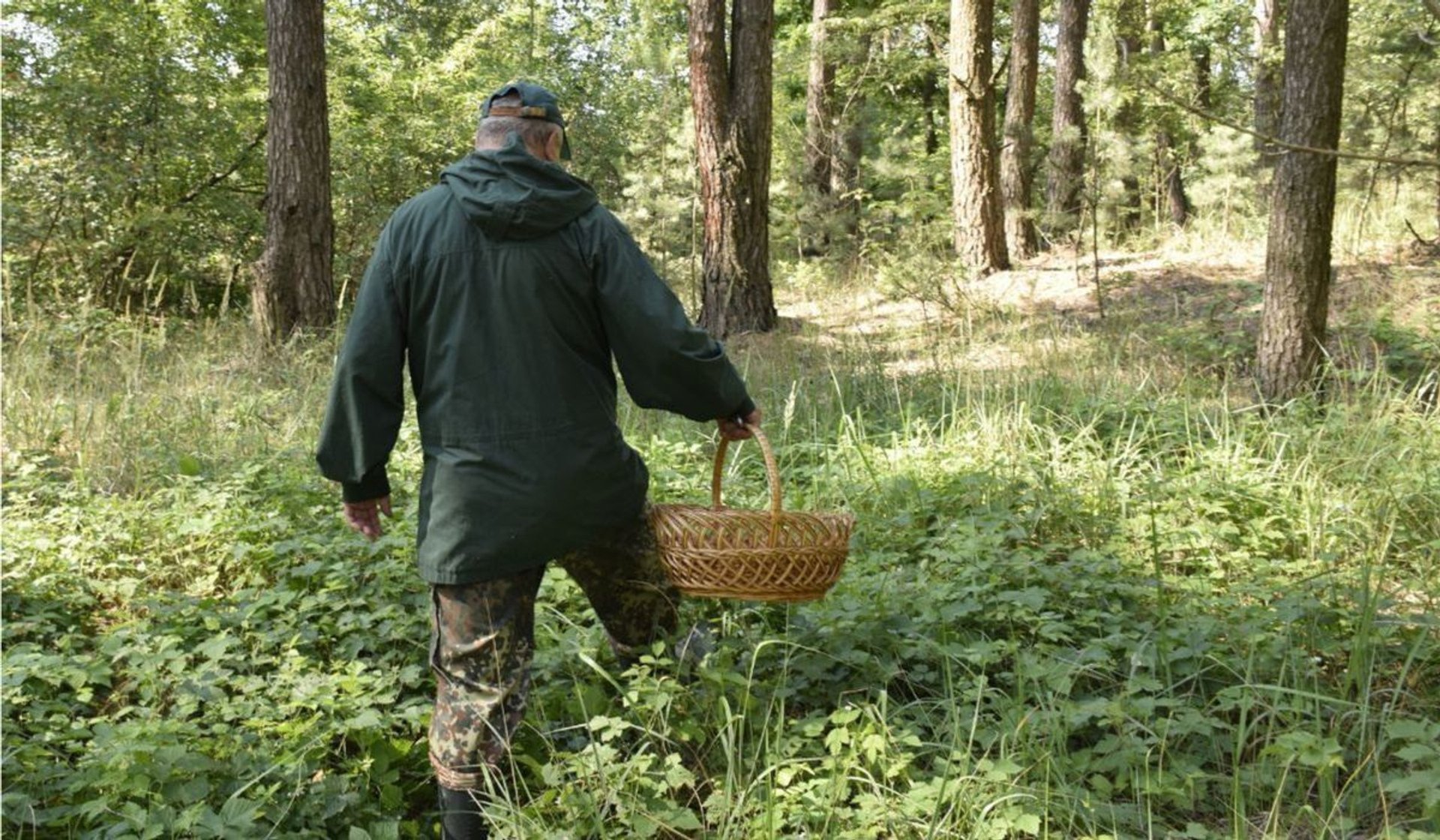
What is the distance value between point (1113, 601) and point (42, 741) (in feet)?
11.8

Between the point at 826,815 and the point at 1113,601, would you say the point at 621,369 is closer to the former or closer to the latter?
the point at 826,815

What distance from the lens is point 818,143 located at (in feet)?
60.3

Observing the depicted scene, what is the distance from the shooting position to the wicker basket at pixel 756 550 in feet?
10.1

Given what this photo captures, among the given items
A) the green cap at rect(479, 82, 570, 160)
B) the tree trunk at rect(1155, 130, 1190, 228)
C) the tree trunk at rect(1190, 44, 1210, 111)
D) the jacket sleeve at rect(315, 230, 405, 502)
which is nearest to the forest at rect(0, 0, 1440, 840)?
the jacket sleeve at rect(315, 230, 405, 502)

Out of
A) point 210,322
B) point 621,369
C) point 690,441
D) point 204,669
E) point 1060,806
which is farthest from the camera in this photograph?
point 210,322

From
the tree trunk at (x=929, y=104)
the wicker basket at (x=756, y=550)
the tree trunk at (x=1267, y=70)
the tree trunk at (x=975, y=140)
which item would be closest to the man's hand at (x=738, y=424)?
the wicker basket at (x=756, y=550)

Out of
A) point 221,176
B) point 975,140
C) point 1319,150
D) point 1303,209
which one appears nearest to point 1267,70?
point 975,140

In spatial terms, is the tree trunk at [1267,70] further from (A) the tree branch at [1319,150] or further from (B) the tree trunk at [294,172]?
(A) the tree branch at [1319,150]

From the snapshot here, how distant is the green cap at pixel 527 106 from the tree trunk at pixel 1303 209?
17.2 feet

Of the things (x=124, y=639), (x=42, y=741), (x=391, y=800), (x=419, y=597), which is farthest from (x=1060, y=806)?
(x=124, y=639)

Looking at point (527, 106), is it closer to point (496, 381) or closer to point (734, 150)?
point (496, 381)

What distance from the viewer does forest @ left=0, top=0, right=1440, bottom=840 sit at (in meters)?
3.08

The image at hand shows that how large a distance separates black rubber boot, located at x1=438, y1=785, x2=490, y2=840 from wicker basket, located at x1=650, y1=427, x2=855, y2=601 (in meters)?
0.80

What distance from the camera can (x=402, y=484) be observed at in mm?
5719
